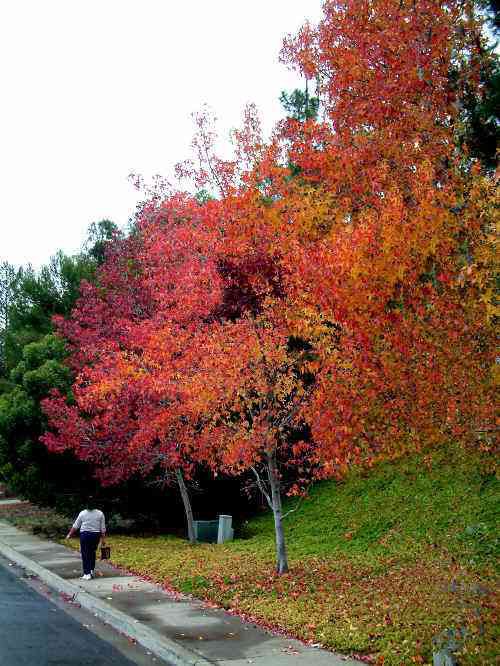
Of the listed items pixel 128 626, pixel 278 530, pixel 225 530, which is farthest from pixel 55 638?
pixel 225 530

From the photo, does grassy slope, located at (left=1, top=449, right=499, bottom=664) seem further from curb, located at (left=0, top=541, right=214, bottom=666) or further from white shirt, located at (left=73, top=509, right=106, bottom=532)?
curb, located at (left=0, top=541, right=214, bottom=666)

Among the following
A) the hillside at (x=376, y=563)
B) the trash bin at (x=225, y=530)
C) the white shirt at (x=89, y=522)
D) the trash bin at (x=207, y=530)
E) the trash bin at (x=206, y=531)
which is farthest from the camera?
the trash bin at (x=206, y=531)

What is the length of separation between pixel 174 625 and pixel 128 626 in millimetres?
668

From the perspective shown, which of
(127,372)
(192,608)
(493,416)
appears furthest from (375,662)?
(127,372)

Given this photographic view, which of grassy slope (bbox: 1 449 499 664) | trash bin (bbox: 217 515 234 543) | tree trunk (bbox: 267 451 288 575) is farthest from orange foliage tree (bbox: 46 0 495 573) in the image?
trash bin (bbox: 217 515 234 543)

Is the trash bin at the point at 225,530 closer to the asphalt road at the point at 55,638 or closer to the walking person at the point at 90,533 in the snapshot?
the walking person at the point at 90,533

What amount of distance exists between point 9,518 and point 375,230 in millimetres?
22636

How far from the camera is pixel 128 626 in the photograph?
34.6 feet

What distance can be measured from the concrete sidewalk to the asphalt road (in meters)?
0.24

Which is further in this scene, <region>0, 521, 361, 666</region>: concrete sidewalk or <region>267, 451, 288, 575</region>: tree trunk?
<region>267, 451, 288, 575</region>: tree trunk

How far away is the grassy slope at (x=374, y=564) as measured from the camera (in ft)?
31.6

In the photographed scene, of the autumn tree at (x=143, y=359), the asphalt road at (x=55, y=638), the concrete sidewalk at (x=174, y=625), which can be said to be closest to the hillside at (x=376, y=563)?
the concrete sidewalk at (x=174, y=625)

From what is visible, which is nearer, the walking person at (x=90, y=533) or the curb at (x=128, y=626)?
the curb at (x=128, y=626)

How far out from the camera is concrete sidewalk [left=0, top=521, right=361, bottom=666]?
8.77m
